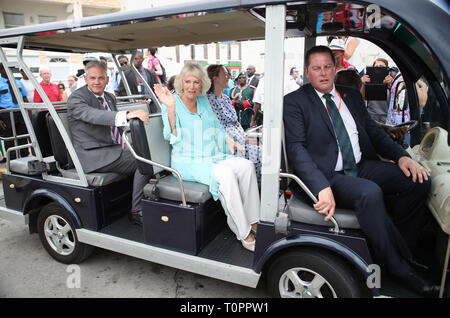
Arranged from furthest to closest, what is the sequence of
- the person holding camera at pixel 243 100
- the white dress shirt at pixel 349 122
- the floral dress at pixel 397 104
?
the person holding camera at pixel 243 100
the floral dress at pixel 397 104
the white dress shirt at pixel 349 122

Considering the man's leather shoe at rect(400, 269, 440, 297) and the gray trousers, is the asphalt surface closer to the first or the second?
the gray trousers

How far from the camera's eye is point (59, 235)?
10.6ft

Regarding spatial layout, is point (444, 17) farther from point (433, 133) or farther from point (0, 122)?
point (0, 122)

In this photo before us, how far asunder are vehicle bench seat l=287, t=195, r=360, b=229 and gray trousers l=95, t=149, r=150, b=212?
1.56m

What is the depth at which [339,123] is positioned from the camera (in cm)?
245

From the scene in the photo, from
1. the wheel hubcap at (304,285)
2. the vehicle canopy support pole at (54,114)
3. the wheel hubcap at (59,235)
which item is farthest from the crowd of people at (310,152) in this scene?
the wheel hubcap at (59,235)

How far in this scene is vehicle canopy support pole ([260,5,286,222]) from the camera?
1915 mm

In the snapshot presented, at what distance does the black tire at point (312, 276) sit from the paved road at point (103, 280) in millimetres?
526

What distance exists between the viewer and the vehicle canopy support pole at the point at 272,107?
1915 millimetres

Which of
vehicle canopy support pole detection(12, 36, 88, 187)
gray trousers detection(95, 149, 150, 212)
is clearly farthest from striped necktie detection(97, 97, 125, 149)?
vehicle canopy support pole detection(12, 36, 88, 187)

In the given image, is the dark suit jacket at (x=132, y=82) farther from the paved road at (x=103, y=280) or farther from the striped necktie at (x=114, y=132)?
the paved road at (x=103, y=280)

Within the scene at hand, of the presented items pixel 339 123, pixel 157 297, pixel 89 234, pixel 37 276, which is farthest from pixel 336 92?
pixel 37 276
